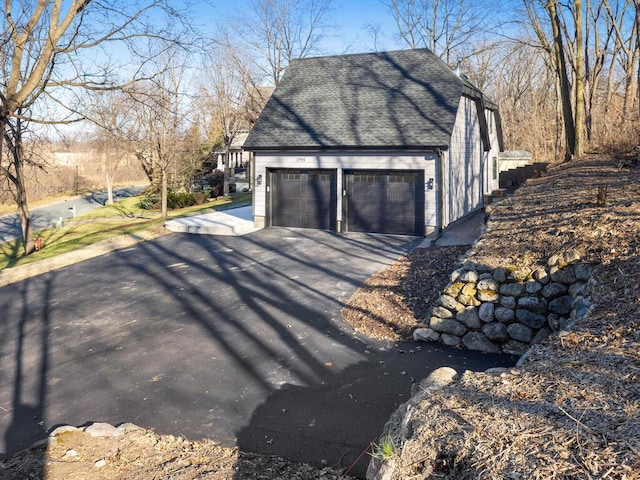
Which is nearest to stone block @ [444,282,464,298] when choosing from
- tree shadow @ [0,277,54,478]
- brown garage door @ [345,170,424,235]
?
tree shadow @ [0,277,54,478]

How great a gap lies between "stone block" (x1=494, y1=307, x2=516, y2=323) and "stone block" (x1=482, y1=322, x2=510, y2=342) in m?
0.08

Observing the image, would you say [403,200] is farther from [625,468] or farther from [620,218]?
[625,468]

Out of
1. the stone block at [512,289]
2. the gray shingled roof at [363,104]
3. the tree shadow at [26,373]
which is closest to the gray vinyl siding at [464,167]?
the gray shingled roof at [363,104]

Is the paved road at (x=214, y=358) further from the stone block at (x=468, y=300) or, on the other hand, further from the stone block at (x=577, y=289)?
the stone block at (x=577, y=289)

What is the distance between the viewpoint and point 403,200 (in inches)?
721

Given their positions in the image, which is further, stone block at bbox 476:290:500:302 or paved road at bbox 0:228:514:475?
stone block at bbox 476:290:500:302

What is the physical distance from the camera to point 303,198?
20.0 m

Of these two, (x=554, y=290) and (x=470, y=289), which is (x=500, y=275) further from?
(x=554, y=290)

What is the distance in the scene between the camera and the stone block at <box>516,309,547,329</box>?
7.63 meters

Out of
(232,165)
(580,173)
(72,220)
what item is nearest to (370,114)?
(580,173)

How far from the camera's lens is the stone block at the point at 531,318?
25.0ft

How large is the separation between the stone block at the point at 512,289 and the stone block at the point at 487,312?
0.27 meters

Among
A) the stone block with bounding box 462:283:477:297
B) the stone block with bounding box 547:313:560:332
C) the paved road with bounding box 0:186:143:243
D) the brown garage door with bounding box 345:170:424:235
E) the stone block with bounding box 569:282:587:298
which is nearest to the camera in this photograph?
the stone block with bounding box 569:282:587:298

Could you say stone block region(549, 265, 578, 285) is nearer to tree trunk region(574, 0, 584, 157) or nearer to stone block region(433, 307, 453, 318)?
stone block region(433, 307, 453, 318)
